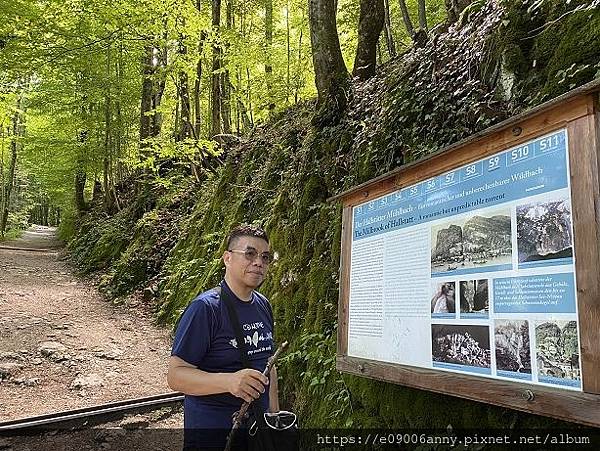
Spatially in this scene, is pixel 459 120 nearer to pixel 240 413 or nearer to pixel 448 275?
pixel 448 275

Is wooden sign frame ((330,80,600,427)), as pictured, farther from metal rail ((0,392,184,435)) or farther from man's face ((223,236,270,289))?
metal rail ((0,392,184,435))

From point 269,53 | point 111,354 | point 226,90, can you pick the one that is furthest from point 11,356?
point 226,90

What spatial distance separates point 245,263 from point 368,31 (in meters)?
6.69

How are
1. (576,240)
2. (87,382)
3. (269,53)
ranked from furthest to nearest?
(269,53), (87,382), (576,240)

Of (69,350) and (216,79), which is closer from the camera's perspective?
(69,350)

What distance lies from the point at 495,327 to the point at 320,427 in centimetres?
256

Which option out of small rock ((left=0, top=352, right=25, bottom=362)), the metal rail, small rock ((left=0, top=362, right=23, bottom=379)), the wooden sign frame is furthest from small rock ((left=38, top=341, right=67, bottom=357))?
the wooden sign frame

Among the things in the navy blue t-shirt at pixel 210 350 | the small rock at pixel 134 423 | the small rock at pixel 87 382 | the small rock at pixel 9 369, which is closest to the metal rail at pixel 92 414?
the small rock at pixel 134 423

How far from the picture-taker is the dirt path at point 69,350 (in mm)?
6508

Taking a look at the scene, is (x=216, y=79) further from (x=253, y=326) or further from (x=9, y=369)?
(x=253, y=326)

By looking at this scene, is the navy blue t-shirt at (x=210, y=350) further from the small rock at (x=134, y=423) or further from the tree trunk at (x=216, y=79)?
the tree trunk at (x=216, y=79)

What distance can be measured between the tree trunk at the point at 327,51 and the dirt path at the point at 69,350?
500 centimetres

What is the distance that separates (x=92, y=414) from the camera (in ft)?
18.4

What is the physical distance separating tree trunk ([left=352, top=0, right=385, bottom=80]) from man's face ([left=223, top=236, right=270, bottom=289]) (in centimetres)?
617
